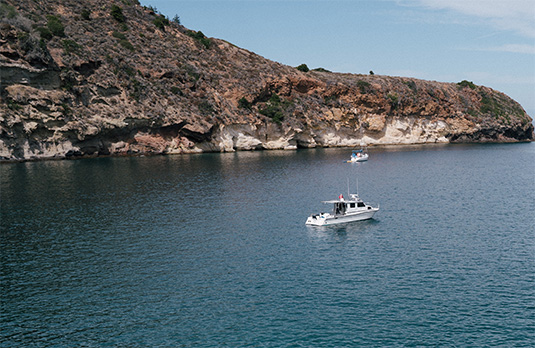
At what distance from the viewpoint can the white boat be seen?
57.1 m

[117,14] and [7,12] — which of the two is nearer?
[7,12]

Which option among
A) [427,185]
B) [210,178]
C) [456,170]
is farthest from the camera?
[456,170]

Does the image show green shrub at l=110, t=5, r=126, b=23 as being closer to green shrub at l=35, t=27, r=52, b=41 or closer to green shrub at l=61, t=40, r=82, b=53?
green shrub at l=61, t=40, r=82, b=53

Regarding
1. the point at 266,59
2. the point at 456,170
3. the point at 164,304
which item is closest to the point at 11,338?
the point at 164,304

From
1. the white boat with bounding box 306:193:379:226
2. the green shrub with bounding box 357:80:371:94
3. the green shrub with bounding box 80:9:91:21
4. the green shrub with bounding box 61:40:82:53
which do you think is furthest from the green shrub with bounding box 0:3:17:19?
the green shrub with bounding box 357:80:371:94

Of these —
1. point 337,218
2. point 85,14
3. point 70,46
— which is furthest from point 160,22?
point 337,218

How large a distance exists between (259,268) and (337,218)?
18925mm

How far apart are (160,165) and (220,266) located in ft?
246

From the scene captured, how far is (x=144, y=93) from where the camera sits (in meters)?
147

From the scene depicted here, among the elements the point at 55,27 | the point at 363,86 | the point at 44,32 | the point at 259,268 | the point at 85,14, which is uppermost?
the point at 85,14

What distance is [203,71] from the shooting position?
171m

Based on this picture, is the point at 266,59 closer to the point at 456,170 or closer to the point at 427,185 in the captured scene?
the point at 456,170

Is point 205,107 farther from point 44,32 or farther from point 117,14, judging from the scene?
point 44,32

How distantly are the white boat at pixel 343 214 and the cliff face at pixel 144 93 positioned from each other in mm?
91149
